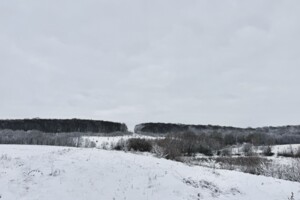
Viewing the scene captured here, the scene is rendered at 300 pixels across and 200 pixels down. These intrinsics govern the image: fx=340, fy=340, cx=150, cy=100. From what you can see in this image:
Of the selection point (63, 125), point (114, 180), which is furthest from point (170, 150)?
point (63, 125)

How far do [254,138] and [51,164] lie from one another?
290 feet

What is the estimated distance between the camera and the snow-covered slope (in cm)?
1488

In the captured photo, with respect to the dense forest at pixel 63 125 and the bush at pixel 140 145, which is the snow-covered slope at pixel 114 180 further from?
the dense forest at pixel 63 125

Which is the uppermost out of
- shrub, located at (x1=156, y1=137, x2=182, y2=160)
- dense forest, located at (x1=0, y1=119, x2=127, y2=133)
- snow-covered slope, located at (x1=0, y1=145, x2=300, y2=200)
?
dense forest, located at (x1=0, y1=119, x2=127, y2=133)

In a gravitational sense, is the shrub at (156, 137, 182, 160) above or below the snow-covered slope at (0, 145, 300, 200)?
above

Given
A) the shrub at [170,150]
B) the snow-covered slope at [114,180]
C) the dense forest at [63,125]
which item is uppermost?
the dense forest at [63,125]

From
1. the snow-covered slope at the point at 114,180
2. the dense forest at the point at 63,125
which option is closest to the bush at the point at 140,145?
the snow-covered slope at the point at 114,180

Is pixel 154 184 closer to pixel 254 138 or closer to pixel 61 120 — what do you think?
pixel 254 138

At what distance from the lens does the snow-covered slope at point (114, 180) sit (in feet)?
48.8

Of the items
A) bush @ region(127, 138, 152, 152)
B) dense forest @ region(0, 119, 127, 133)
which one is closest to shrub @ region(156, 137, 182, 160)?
bush @ region(127, 138, 152, 152)

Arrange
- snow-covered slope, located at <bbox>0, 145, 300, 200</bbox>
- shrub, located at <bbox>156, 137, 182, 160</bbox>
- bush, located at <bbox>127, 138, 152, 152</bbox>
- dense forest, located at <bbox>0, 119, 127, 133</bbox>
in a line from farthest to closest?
dense forest, located at <bbox>0, 119, 127, 133</bbox> → bush, located at <bbox>127, 138, 152, 152</bbox> → shrub, located at <bbox>156, 137, 182, 160</bbox> → snow-covered slope, located at <bbox>0, 145, 300, 200</bbox>

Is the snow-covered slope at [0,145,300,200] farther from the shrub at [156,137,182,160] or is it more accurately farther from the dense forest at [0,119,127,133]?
the dense forest at [0,119,127,133]

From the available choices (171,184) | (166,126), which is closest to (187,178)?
(171,184)

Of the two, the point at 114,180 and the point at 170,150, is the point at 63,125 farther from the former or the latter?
the point at 114,180
